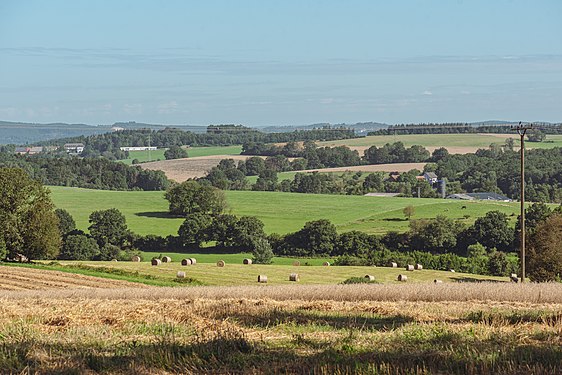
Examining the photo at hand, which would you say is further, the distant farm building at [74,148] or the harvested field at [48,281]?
the distant farm building at [74,148]

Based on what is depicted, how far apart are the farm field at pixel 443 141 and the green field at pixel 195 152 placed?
61.8ft

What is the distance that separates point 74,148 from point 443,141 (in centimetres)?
7906

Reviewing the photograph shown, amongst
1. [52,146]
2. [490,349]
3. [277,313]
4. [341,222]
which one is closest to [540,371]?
[490,349]

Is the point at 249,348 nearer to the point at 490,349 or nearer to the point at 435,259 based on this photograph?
the point at 490,349

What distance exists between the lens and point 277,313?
1576cm

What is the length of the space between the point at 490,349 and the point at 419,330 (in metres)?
2.52

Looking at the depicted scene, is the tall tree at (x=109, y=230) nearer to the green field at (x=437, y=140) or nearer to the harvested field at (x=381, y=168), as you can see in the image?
the harvested field at (x=381, y=168)

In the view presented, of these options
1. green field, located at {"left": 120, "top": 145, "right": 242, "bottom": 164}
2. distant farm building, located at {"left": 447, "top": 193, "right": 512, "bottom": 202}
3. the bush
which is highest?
green field, located at {"left": 120, "top": 145, "right": 242, "bottom": 164}

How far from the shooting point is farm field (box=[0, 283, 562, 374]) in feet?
31.0

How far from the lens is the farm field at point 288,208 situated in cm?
8431

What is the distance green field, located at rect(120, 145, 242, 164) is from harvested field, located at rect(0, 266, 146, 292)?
370ft

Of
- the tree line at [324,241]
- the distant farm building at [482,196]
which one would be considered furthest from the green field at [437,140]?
the tree line at [324,241]

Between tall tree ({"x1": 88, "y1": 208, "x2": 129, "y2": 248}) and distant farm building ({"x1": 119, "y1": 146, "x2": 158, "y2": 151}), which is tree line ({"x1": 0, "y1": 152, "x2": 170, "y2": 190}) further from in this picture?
tall tree ({"x1": 88, "y1": 208, "x2": 129, "y2": 248})

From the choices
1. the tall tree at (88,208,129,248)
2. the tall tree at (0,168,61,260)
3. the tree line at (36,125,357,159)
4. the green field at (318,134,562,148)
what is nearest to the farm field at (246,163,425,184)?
the green field at (318,134,562,148)
